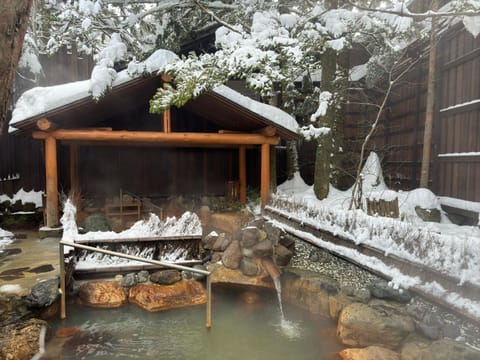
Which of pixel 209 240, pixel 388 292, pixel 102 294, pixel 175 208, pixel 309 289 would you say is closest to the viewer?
pixel 388 292

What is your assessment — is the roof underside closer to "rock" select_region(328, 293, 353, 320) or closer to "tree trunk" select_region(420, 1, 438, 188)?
"tree trunk" select_region(420, 1, 438, 188)

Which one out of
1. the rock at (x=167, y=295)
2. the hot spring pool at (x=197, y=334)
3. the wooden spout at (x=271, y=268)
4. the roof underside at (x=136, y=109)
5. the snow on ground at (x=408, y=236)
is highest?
the roof underside at (x=136, y=109)

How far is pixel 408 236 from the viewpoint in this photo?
4.64m

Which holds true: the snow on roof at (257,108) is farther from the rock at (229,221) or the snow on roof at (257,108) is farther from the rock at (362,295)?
the rock at (362,295)

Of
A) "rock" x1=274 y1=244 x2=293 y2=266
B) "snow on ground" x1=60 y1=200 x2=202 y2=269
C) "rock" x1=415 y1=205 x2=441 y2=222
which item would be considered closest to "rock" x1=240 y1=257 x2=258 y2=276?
"rock" x1=274 y1=244 x2=293 y2=266

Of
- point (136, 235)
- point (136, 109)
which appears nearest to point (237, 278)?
point (136, 235)

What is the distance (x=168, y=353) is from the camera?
177 inches

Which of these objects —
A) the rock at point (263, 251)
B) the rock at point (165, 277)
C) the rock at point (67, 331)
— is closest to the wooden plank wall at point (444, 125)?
the rock at point (263, 251)

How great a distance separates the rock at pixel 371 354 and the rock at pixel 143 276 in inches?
152

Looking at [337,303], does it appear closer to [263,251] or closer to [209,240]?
[263,251]

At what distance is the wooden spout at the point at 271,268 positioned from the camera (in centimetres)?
628

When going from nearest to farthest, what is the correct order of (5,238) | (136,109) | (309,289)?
(309,289)
(5,238)
(136,109)

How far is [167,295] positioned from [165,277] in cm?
42

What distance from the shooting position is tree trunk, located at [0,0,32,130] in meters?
1.36
